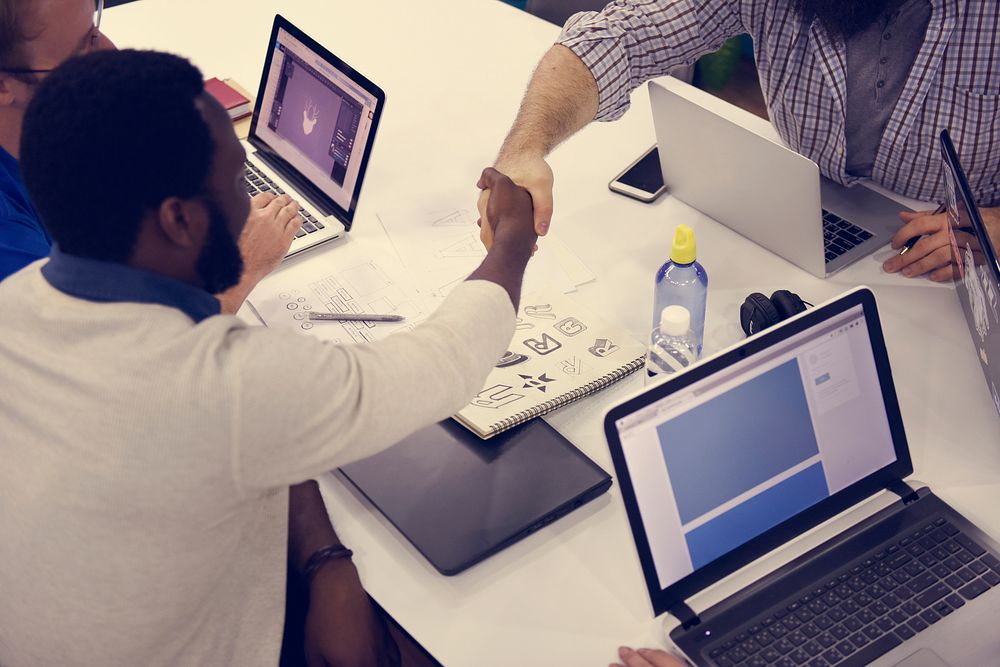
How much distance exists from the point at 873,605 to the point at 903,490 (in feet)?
0.61

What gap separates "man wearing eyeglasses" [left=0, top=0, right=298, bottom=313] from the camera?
1.48 m

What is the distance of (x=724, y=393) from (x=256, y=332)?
0.51 meters

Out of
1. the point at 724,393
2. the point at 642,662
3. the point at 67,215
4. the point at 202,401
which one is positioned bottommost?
the point at 642,662

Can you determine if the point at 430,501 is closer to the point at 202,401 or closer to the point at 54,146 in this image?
the point at 202,401

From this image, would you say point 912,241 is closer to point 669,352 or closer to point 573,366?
point 669,352

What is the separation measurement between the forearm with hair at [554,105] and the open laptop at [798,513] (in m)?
0.70

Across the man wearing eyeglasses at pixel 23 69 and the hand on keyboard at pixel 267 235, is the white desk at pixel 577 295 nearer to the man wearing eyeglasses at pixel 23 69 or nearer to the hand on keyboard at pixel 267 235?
the hand on keyboard at pixel 267 235

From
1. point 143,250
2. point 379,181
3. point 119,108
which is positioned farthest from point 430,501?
point 379,181

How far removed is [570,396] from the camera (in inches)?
54.6

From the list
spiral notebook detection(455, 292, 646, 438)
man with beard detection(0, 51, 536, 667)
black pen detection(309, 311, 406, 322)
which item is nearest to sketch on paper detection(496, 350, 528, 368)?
spiral notebook detection(455, 292, 646, 438)

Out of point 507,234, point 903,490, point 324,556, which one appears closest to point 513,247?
point 507,234

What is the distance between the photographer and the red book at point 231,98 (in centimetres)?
200

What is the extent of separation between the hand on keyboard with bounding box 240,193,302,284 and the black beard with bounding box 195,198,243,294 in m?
0.44

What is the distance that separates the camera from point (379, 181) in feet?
6.17
